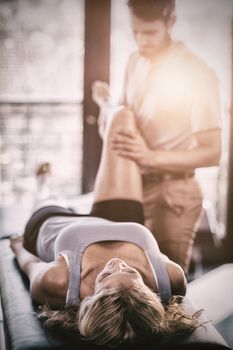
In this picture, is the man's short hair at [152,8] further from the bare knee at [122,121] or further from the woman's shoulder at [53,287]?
the woman's shoulder at [53,287]

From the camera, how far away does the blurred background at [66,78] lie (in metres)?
2.72

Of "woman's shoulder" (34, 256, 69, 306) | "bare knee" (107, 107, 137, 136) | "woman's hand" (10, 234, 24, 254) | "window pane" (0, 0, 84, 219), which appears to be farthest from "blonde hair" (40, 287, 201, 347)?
"window pane" (0, 0, 84, 219)

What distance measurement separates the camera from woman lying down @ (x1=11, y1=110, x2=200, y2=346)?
150 cm

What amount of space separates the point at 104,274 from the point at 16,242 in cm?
81

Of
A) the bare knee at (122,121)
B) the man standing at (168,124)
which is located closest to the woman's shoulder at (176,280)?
the man standing at (168,124)

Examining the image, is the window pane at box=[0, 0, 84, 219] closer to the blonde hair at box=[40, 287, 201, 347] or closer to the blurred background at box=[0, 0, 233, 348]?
the blurred background at box=[0, 0, 233, 348]

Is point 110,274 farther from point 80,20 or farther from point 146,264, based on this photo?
point 80,20

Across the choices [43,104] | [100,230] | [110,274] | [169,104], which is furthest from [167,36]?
[110,274]

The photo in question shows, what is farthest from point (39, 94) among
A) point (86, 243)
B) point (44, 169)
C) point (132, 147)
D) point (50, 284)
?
point (50, 284)

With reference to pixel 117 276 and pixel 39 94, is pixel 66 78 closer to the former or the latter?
pixel 39 94

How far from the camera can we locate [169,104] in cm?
267

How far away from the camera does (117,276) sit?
1.63 metres

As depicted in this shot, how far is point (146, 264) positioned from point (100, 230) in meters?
0.26

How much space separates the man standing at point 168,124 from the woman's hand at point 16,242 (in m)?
0.76
